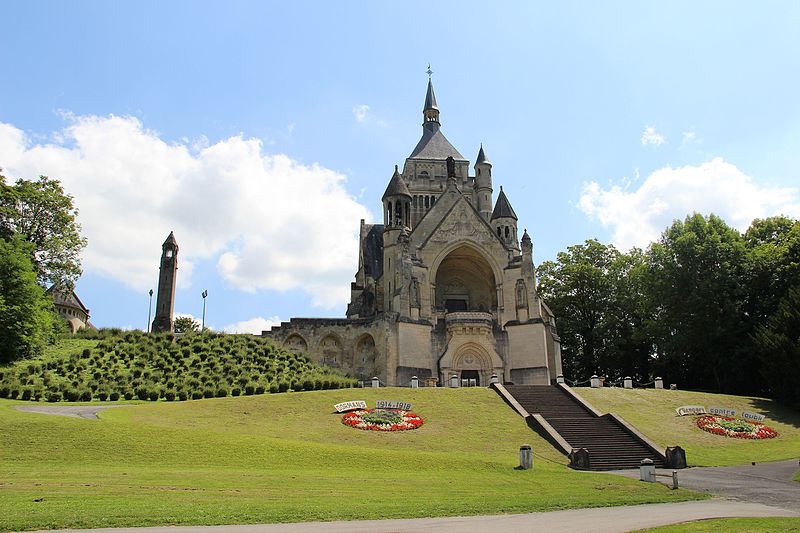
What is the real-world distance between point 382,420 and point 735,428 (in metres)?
17.5

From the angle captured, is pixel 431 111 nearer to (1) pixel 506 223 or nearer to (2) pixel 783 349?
(1) pixel 506 223

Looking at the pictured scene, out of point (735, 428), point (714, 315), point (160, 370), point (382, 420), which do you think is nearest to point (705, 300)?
point (714, 315)

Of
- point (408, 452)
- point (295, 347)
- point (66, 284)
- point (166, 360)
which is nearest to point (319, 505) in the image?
point (408, 452)

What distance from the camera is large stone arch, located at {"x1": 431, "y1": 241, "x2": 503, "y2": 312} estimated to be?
50156 mm

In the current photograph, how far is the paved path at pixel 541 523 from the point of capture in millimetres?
11250

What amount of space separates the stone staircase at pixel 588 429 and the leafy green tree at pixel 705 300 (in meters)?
15.1

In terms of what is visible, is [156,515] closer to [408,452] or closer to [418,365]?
[408,452]

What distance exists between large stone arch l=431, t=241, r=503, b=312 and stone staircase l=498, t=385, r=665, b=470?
14858 millimetres

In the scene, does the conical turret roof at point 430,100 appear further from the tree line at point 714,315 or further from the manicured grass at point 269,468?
the manicured grass at point 269,468

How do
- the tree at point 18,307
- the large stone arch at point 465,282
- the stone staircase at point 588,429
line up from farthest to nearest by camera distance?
the large stone arch at point 465,282 < the tree at point 18,307 < the stone staircase at point 588,429

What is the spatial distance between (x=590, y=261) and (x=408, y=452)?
44531 millimetres

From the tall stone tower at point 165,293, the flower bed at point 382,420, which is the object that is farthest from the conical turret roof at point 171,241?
the flower bed at point 382,420

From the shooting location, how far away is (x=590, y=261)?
6259 cm

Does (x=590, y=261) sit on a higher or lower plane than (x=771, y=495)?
higher
